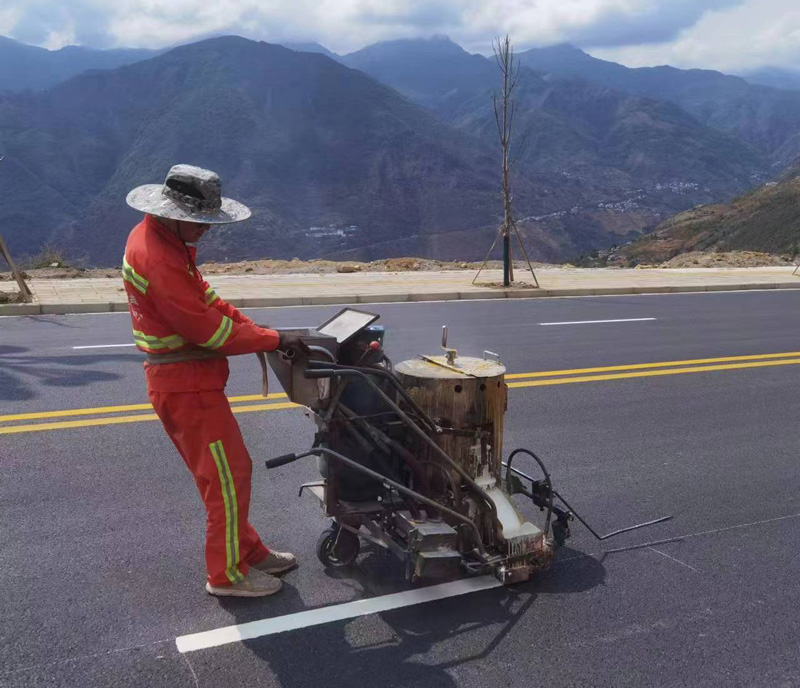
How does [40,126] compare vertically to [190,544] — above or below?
above

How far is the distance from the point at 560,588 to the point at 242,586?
1.47 metres

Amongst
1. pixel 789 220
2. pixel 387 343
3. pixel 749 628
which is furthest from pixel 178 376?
pixel 789 220

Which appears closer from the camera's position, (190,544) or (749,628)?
(749,628)

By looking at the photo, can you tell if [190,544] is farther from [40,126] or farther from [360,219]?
[40,126]

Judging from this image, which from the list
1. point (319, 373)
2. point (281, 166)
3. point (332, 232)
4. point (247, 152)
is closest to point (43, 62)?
point (247, 152)

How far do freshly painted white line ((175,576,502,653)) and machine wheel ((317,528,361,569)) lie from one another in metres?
0.32

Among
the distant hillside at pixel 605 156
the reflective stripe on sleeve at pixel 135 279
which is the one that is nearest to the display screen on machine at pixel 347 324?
the reflective stripe on sleeve at pixel 135 279

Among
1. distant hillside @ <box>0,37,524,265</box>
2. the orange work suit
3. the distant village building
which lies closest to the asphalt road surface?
the orange work suit

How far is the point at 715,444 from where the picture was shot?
607 centimetres

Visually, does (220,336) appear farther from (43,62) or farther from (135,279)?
(43,62)

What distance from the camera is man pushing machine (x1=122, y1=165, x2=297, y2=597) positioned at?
3.23 m

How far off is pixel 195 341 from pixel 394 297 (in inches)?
444

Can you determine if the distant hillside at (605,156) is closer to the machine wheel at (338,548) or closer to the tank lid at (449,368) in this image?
the tank lid at (449,368)

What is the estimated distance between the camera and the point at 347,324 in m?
3.74
